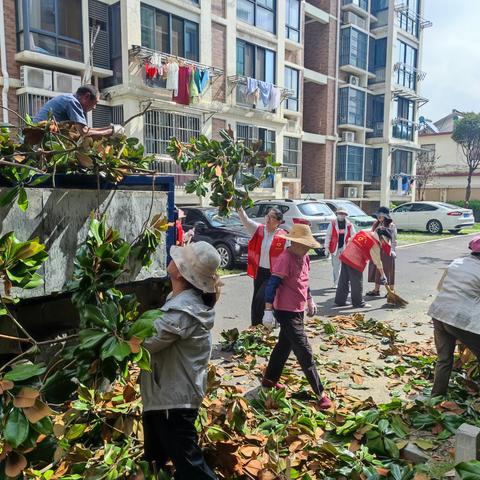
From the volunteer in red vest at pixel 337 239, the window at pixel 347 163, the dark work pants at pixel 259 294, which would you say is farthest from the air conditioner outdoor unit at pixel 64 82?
the window at pixel 347 163

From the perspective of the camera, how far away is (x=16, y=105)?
51.0 feet

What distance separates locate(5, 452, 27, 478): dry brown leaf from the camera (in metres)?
1.85

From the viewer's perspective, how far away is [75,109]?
165 inches

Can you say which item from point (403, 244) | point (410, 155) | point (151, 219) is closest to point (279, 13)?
point (403, 244)

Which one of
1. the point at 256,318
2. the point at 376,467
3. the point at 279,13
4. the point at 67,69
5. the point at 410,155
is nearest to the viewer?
the point at 376,467

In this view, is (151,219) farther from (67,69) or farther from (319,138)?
(319,138)

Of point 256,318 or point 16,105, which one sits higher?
point 16,105

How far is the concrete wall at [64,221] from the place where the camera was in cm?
289

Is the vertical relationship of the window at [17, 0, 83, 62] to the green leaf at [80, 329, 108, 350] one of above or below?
above

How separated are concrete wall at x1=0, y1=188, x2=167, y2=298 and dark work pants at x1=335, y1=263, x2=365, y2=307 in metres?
5.60

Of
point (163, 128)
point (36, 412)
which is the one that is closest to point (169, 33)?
point (163, 128)

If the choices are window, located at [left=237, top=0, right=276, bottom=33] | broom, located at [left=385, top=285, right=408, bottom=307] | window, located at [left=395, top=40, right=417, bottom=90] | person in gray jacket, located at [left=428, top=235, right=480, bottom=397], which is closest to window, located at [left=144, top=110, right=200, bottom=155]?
window, located at [left=237, top=0, right=276, bottom=33]

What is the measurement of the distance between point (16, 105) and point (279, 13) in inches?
568

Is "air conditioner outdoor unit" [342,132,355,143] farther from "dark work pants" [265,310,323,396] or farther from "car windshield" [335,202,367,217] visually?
"dark work pants" [265,310,323,396]
